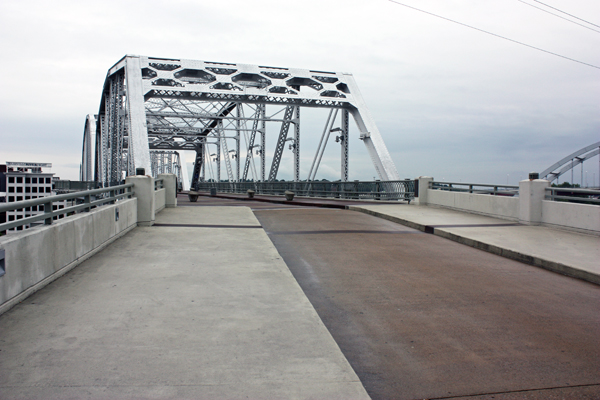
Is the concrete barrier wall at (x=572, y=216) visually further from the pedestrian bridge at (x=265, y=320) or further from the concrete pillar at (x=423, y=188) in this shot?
the concrete pillar at (x=423, y=188)

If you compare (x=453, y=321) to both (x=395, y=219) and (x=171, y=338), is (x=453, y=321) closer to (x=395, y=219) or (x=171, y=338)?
(x=171, y=338)

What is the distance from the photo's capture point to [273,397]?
2.99 m

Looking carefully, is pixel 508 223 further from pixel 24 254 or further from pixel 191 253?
pixel 24 254

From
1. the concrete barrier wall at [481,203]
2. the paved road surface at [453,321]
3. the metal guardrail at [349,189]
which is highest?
the metal guardrail at [349,189]

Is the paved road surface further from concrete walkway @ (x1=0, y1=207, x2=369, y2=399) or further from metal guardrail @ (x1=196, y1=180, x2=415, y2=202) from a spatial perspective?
metal guardrail @ (x1=196, y1=180, x2=415, y2=202)

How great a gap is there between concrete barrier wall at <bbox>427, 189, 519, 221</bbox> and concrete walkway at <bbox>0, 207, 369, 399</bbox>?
916 centimetres

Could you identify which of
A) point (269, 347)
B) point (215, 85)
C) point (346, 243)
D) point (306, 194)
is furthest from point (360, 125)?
point (269, 347)

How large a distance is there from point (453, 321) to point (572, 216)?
26.7 ft

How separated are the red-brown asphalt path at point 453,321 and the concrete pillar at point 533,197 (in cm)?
437

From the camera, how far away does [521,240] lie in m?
9.59

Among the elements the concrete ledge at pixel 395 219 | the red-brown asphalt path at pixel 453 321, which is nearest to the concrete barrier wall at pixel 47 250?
the red-brown asphalt path at pixel 453 321

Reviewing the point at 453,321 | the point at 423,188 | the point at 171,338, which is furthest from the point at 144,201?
the point at 423,188

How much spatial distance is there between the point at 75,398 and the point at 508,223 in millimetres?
12248

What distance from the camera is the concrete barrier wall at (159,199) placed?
562 inches
